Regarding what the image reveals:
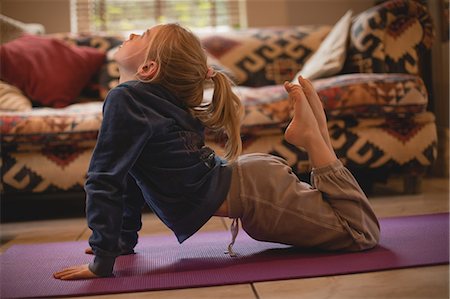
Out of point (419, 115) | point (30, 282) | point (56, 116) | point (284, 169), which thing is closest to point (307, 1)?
point (419, 115)

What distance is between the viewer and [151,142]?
A: 1.20 meters

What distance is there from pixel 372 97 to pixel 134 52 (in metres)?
1.12

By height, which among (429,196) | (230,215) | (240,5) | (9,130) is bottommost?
(429,196)

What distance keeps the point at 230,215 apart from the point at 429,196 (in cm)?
116

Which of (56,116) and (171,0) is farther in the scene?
(171,0)

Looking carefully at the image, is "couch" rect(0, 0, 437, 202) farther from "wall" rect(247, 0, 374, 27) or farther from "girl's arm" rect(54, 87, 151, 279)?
"wall" rect(247, 0, 374, 27)

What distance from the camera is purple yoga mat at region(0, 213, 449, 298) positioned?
3.51 ft

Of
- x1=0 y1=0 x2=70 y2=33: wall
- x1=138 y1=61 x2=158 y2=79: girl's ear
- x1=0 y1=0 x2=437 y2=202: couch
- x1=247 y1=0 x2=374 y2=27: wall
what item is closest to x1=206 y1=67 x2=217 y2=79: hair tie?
x1=138 y1=61 x2=158 y2=79: girl's ear

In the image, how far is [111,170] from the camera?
1127 mm

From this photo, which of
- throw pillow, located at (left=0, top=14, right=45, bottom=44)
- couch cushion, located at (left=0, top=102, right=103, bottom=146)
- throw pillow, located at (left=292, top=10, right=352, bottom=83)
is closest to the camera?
couch cushion, located at (left=0, top=102, right=103, bottom=146)

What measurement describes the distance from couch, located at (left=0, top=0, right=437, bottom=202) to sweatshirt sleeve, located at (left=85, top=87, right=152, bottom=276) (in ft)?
2.22

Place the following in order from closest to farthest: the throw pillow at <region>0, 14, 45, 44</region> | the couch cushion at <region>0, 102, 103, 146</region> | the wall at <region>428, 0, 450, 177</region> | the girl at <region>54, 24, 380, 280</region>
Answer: the girl at <region>54, 24, 380, 280</region>
the couch cushion at <region>0, 102, 103, 146</region>
the throw pillow at <region>0, 14, 45, 44</region>
the wall at <region>428, 0, 450, 177</region>

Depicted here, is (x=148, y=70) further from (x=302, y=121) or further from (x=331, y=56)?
(x=331, y=56)

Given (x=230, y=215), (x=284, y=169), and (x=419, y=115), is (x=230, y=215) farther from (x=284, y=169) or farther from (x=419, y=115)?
(x=419, y=115)
